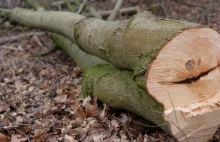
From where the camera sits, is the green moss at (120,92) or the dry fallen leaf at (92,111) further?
the dry fallen leaf at (92,111)

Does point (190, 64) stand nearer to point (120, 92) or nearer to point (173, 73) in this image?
point (173, 73)

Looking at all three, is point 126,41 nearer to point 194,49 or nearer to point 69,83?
point 194,49

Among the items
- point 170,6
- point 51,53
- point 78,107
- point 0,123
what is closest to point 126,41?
point 78,107

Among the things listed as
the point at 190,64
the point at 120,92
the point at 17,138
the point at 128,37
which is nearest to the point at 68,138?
the point at 17,138

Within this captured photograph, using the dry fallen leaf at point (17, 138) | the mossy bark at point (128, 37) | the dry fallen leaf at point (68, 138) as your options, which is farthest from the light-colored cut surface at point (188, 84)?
the dry fallen leaf at point (17, 138)

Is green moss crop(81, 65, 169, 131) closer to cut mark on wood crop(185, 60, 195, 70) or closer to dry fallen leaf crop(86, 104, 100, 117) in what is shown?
dry fallen leaf crop(86, 104, 100, 117)

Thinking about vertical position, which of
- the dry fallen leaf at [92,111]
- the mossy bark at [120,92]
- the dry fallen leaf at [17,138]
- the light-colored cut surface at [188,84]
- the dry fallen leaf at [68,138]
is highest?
the light-colored cut surface at [188,84]

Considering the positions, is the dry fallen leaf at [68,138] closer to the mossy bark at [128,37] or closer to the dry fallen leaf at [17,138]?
the dry fallen leaf at [17,138]

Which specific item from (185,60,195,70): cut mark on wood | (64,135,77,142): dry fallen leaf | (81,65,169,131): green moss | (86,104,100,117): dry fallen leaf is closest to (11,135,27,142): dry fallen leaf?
(64,135,77,142): dry fallen leaf
